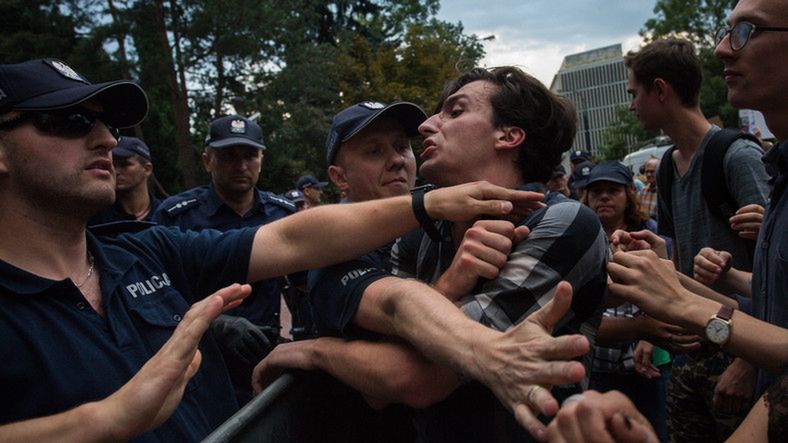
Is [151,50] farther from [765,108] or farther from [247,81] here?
[765,108]

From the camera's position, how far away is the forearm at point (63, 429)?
65.4 inches

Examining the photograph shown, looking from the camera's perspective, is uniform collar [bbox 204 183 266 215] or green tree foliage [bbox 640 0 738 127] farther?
green tree foliage [bbox 640 0 738 127]

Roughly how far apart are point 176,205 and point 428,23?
41.9m

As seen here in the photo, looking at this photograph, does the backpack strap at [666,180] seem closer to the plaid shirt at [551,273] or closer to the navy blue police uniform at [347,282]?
the navy blue police uniform at [347,282]

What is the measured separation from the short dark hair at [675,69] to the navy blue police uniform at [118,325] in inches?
101

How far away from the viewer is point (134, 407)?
1.72 m

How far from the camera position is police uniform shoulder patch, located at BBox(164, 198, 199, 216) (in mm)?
4703

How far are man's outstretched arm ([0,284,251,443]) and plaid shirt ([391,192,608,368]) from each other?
79cm

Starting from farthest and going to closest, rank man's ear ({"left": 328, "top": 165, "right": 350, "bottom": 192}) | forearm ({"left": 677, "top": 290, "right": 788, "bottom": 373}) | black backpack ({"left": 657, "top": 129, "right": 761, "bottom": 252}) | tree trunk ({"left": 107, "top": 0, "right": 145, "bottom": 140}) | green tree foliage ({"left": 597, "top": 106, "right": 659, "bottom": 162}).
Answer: green tree foliage ({"left": 597, "top": 106, "right": 659, "bottom": 162}), tree trunk ({"left": 107, "top": 0, "right": 145, "bottom": 140}), black backpack ({"left": 657, "top": 129, "right": 761, "bottom": 252}), man's ear ({"left": 328, "top": 165, "right": 350, "bottom": 192}), forearm ({"left": 677, "top": 290, "right": 788, "bottom": 373})

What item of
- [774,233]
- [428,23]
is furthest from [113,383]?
[428,23]

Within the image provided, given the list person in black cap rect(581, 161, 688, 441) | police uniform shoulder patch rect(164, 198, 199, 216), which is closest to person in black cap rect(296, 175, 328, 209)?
police uniform shoulder patch rect(164, 198, 199, 216)

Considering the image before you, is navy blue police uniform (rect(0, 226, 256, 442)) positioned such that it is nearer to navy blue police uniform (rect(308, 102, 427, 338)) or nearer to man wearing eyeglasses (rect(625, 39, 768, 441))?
navy blue police uniform (rect(308, 102, 427, 338))

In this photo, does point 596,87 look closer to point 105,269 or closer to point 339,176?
point 339,176

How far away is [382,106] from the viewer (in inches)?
122
